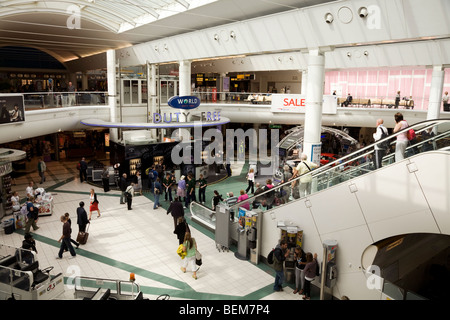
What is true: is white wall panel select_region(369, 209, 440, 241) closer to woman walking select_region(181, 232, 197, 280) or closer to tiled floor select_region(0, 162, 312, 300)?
tiled floor select_region(0, 162, 312, 300)

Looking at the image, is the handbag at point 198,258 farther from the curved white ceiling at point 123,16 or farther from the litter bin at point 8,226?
the curved white ceiling at point 123,16

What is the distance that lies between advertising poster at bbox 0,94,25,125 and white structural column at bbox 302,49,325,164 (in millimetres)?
11765

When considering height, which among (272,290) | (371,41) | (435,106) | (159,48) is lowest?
(272,290)

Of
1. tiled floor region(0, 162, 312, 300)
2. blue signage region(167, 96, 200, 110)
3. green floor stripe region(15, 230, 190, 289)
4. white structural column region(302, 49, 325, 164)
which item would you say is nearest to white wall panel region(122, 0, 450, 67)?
white structural column region(302, 49, 325, 164)

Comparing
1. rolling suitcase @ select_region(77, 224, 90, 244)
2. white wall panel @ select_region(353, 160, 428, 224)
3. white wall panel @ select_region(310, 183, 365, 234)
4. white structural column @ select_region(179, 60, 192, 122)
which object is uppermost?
white structural column @ select_region(179, 60, 192, 122)

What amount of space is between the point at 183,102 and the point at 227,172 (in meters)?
5.02

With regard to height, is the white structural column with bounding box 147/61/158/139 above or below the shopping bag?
above

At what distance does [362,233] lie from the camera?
7.71 m

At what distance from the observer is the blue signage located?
18892 mm

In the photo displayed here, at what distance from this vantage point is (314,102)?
1212 centimetres

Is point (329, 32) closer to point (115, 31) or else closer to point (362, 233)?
point (362, 233)

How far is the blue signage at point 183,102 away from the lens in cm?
1889
